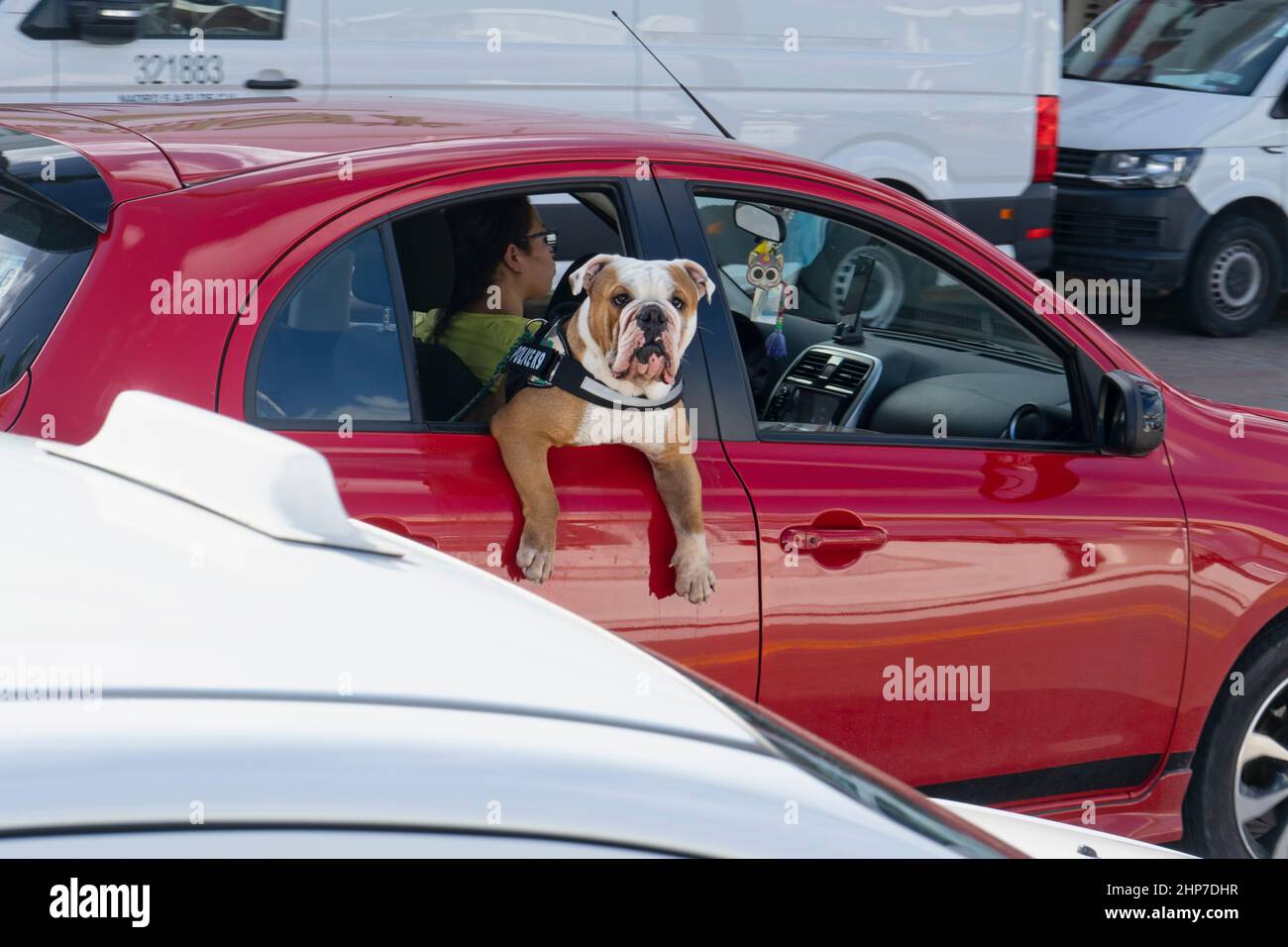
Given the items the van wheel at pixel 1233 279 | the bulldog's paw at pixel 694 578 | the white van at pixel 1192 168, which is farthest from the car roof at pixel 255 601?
the van wheel at pixel 1233 279

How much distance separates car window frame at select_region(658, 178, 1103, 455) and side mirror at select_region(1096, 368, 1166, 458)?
0.04 m

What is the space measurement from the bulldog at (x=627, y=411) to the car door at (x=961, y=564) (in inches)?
5.8

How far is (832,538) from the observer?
3029 mm

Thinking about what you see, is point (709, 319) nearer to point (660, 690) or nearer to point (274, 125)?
point (274, 125)

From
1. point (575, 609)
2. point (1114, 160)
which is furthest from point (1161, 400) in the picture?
point (1114, 160)

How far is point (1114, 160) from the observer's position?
976cm

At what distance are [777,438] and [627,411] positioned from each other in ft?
1.17

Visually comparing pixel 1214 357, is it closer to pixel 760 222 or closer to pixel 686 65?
pixel 686 65

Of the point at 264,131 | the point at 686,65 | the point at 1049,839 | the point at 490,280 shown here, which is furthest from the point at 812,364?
the point at 686,65

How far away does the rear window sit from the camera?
2.56 m

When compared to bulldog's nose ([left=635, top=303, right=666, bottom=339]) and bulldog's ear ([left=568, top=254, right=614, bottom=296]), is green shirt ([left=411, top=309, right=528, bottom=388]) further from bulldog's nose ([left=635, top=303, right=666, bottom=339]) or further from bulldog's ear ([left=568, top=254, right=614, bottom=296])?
bulldog's nose ([left=635, top=303, right=666, bottom=339])

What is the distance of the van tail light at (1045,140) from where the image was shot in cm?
869

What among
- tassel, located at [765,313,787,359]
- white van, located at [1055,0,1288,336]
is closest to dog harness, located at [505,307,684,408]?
tassel, located at [765,313,787,359]

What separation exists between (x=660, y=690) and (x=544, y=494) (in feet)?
4.53
